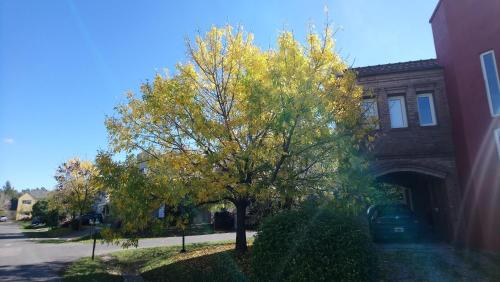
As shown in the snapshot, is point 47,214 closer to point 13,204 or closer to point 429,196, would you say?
point 429,196

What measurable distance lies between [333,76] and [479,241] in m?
7.74

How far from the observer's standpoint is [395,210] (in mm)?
13734

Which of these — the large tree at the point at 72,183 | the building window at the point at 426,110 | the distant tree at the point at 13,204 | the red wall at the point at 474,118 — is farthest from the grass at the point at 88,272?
the distant tree at the point at 13,204

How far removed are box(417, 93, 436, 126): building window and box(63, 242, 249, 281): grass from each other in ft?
28.3

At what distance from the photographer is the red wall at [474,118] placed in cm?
1127

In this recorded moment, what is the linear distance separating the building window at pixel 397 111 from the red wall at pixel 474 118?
171 centimetres

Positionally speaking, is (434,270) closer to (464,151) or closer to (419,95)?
(464,151)

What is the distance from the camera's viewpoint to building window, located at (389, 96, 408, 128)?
46.1 feet

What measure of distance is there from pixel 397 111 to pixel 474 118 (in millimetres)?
2805

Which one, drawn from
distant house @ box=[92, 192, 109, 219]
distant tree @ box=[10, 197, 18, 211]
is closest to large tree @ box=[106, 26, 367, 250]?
distant house @ box=[92, 192, 109, 219]

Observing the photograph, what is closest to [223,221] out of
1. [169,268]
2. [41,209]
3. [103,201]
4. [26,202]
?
[169,268]

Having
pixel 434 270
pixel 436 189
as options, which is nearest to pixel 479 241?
pixel 436 189

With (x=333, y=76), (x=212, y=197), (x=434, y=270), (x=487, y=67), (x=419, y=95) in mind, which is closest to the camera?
(x=434, y=270)

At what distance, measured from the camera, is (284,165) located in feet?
34.2
